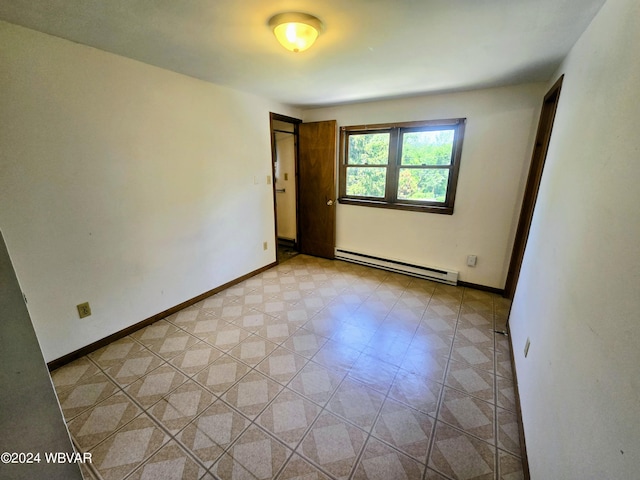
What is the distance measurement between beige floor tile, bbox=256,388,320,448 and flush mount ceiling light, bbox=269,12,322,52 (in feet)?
→ 7.01

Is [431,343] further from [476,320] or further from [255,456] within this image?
[255,456]

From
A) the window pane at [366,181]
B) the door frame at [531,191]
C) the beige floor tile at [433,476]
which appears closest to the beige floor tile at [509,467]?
the beige floor tile at [433,476]

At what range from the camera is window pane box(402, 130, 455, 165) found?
2.98 metres

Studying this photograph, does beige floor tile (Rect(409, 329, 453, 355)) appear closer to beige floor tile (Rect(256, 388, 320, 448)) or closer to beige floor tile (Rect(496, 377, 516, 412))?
beige floor tile (Rect(496, 377, 516, 412))

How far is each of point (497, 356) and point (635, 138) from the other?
1735 millimetres

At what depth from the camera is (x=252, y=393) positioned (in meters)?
1.68

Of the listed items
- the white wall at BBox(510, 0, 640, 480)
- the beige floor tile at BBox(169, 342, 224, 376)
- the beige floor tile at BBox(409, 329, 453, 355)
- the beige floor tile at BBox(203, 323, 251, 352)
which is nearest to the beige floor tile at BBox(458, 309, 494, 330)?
the beige floor tile at BBox(409, 329, 453, 355)

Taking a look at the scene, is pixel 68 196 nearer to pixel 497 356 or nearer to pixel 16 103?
pixel 16 103

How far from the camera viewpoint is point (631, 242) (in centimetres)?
74

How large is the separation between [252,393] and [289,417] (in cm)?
30

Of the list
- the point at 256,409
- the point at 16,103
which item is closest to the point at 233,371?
the point at 256,409

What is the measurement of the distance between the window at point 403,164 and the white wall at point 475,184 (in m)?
0.10

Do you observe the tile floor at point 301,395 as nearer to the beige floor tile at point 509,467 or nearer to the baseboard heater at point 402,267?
the beige floor tile at point 509,467

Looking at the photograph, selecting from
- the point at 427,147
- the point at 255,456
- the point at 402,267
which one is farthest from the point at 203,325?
the point at 427,147
